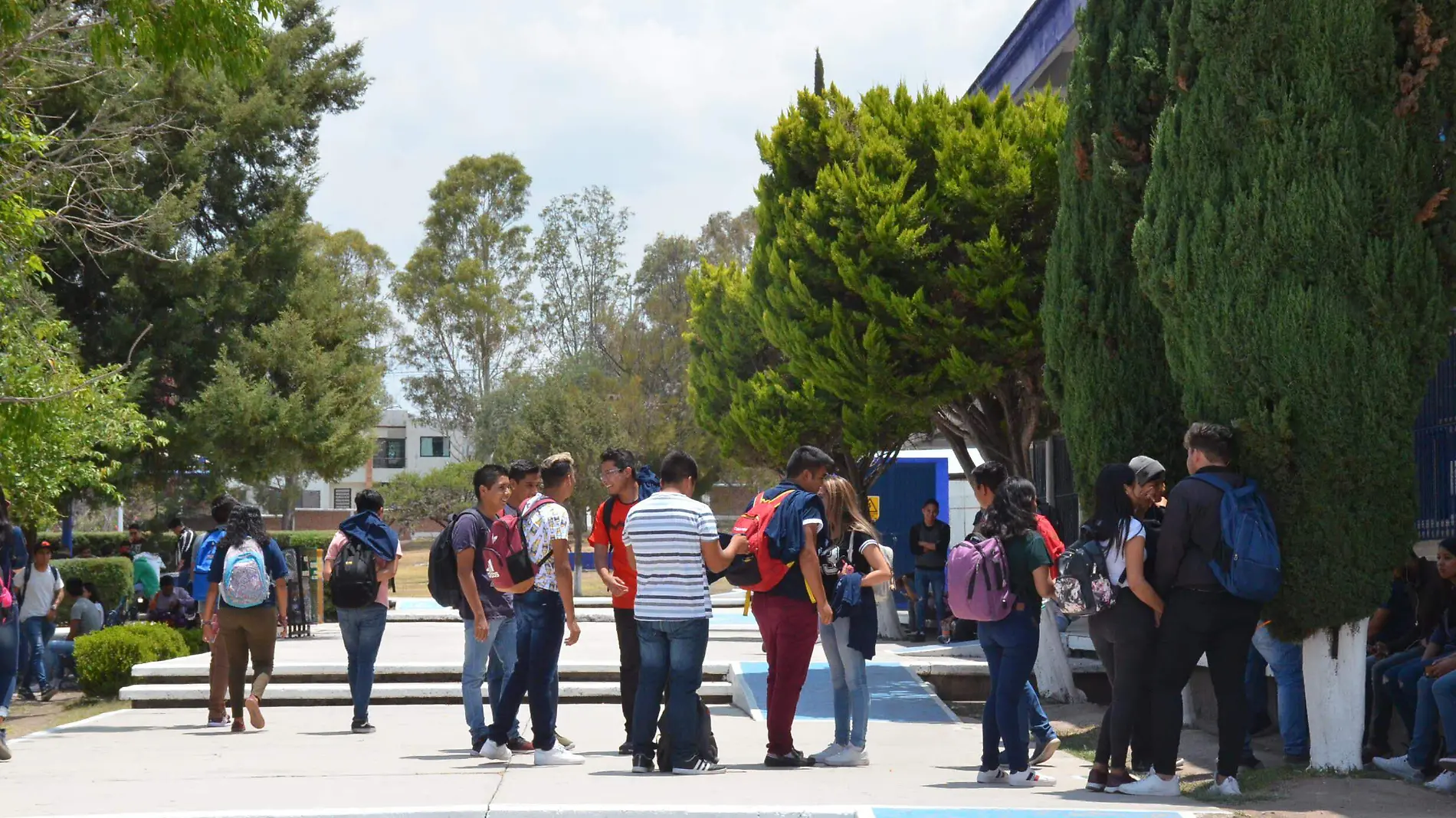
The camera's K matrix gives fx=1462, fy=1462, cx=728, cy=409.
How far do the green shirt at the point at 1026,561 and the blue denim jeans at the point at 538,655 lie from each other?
101 inches

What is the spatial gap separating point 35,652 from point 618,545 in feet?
27.8

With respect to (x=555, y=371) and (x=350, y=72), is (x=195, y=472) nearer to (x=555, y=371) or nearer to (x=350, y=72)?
(x=350, y=72)

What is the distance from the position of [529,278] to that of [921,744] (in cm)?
4997

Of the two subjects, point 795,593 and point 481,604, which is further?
point 481,604

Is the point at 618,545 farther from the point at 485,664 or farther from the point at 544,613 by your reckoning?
the point at 485,664

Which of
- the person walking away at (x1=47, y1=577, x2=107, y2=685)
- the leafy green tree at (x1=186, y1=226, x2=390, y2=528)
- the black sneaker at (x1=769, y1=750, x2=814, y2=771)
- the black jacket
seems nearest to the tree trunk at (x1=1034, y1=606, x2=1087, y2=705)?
the black sneaker at (x1=769, y1=750, x2=814, y2=771)

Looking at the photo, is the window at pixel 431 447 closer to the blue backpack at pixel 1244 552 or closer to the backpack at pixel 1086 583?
the backpack at pixel 1086 583

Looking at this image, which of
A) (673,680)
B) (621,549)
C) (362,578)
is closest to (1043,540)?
(673,680)

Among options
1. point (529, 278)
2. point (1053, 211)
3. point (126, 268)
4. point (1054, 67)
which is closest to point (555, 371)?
point (529, 278)

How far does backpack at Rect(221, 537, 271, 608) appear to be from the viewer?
10.6 m

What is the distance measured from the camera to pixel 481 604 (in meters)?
9.00

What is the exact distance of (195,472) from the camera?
2856cm

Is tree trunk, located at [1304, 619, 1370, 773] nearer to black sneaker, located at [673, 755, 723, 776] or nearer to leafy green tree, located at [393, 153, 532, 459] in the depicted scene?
black sneaker, located at [673, 755, 723, 776]

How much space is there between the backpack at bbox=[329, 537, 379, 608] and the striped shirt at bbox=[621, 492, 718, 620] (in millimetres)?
3231
